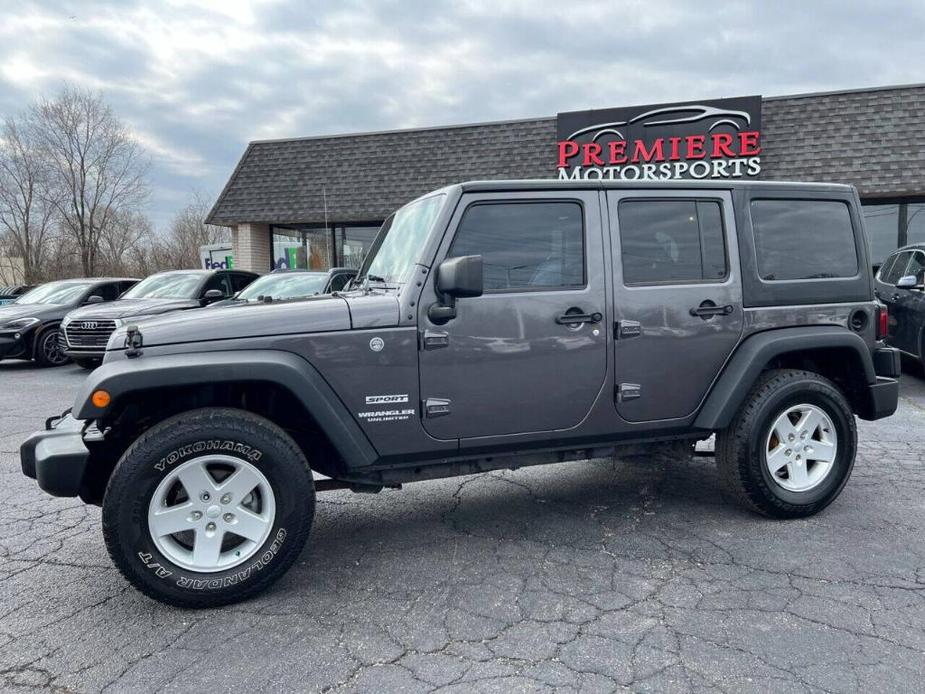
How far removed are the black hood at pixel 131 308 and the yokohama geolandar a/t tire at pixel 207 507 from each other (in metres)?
6.51

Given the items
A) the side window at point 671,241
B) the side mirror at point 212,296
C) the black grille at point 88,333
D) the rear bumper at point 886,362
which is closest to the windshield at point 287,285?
the side mirror at point 212,296

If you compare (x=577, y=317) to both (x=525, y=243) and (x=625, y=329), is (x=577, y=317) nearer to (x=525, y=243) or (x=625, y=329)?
(x=625, y=329)

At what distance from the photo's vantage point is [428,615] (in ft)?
9.04

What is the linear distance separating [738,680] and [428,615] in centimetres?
122

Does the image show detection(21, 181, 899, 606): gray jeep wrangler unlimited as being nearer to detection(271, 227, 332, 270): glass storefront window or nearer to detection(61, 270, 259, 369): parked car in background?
detection(61, 270, 259, 369): parked car in background

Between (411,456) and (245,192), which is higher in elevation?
(245,192)

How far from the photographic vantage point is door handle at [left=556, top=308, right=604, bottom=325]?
3.27 meters

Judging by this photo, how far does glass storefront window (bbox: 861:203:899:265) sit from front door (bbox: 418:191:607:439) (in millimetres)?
12286

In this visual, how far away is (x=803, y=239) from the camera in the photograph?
Result: 3.78m

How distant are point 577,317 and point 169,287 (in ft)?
29.3

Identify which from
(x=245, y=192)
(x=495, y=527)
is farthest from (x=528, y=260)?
(x=245, y=192)

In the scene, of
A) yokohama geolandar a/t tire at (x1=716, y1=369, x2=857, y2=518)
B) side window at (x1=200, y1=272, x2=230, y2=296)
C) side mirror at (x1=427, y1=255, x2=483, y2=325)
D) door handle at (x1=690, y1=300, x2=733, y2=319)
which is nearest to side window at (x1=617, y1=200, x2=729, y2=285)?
door handle at (x1=690, y1=300, x2=733, y2=319)

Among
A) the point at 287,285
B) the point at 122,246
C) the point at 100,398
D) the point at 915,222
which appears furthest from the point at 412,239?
the point at 122,246

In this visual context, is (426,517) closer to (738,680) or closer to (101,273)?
(738,680)
